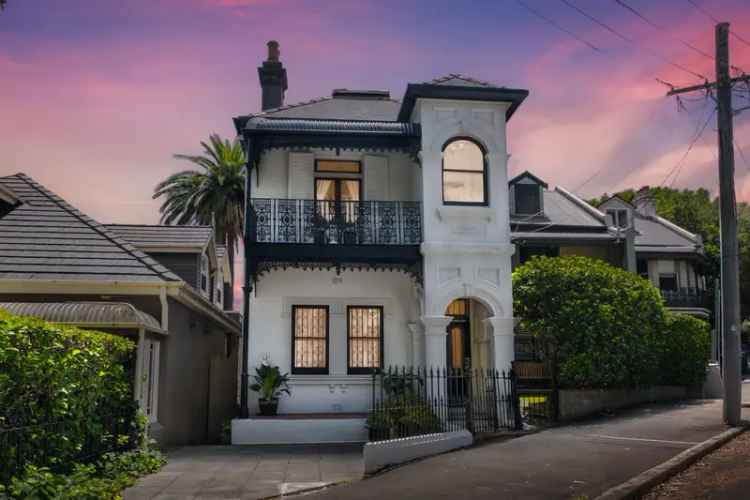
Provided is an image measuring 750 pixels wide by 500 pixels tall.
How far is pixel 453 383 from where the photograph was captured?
16844 millimetres

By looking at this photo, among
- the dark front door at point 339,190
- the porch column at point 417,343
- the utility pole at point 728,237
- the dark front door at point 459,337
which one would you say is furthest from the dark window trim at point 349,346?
the utility pole at point 728,237

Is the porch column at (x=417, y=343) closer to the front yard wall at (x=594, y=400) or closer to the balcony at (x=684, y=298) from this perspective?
the front yard wall at (x=594, y=400)

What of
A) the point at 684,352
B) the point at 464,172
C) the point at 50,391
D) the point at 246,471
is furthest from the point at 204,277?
the point at 684,352

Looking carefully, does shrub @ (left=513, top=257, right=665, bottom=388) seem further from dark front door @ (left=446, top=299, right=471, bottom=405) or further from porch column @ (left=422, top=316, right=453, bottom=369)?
porch column @ (left=422, top=316, right=453, bottom=369)

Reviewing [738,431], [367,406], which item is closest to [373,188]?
[367,406]

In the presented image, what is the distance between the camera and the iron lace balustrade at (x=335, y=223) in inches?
624

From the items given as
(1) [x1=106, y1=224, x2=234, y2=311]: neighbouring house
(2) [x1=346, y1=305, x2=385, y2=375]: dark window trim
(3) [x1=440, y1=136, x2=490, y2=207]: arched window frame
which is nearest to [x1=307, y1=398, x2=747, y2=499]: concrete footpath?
(2) [x1=346, y1=305, x2=385, y2=375]: dark window trim

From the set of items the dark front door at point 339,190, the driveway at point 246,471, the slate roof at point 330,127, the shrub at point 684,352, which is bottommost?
the driveway at point 246,471

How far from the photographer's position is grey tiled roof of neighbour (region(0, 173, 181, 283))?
41.1ft

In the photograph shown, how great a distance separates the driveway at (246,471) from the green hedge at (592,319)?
17.4 feet

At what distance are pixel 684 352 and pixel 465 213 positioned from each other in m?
7.96

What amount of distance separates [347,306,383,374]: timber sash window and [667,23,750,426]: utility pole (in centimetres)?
765

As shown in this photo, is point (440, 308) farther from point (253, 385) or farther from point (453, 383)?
point (253, 385)

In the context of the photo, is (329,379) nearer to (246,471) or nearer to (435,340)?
(435,340)
